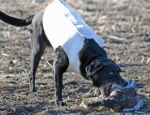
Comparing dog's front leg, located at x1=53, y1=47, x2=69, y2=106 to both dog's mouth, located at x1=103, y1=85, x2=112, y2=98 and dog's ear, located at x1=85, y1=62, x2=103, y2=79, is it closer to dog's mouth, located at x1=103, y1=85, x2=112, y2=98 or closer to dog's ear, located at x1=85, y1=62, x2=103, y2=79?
dog's ear, located at x1=85, y1=62, x2=103, y2=79

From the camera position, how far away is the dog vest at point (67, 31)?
761 centimetres

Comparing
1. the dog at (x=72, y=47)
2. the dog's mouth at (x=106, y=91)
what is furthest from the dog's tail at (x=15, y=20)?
the dog's mouth at (x=106, y=91)

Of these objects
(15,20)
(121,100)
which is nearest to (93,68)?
(121,100)

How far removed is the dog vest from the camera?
25.0ft

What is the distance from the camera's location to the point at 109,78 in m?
7.32

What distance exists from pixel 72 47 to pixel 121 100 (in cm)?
94

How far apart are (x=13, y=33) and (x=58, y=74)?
4758 millimetres

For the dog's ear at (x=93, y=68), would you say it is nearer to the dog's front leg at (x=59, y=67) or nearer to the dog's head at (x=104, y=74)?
the dog's head at (x=104, y=74)

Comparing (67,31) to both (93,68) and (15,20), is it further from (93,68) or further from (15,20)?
(15,20)

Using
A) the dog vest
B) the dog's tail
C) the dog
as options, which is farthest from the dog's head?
the dog's tail

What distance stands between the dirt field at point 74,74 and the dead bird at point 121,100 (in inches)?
3.7

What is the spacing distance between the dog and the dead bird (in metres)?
0.09

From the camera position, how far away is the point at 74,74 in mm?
9422

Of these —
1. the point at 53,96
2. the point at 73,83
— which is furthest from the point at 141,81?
the point at 53,96
